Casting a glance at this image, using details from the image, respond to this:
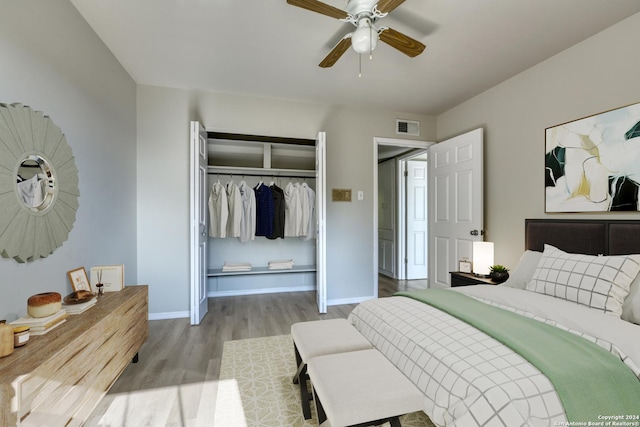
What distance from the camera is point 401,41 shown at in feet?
6.19

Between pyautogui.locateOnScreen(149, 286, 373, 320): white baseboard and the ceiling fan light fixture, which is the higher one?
the ceiling fan light fixture

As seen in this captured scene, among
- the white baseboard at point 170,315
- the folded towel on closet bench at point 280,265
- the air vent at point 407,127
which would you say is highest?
the air vent at point 407,127

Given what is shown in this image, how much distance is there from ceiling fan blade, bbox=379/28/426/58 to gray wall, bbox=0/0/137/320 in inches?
78.9

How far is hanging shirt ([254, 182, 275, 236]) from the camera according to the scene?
12.9ft

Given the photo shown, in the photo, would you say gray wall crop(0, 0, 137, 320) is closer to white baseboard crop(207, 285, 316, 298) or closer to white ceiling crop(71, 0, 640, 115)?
white ceiling crop(71, 0, 640, 115)

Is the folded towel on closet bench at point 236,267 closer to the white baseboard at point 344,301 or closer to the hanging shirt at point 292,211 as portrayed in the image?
the hanging shirt at point 292,211

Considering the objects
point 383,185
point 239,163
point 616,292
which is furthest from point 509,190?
point 239,163

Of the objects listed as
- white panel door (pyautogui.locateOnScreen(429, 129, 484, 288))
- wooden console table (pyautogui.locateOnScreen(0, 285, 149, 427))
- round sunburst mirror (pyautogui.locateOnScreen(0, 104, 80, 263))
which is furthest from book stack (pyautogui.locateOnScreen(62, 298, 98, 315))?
white panel door (pyautogui.locateOnScreen(429, 129, 484, 288))

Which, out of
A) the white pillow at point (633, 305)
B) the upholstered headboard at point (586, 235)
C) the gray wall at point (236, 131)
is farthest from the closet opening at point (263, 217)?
the white pillow at point (633, 305)

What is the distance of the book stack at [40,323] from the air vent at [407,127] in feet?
12.7

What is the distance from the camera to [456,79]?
301 cm

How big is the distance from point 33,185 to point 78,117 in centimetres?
70

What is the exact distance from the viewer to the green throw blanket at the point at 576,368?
1.04 metres

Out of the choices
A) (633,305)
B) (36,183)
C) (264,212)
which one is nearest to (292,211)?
(264,212)
